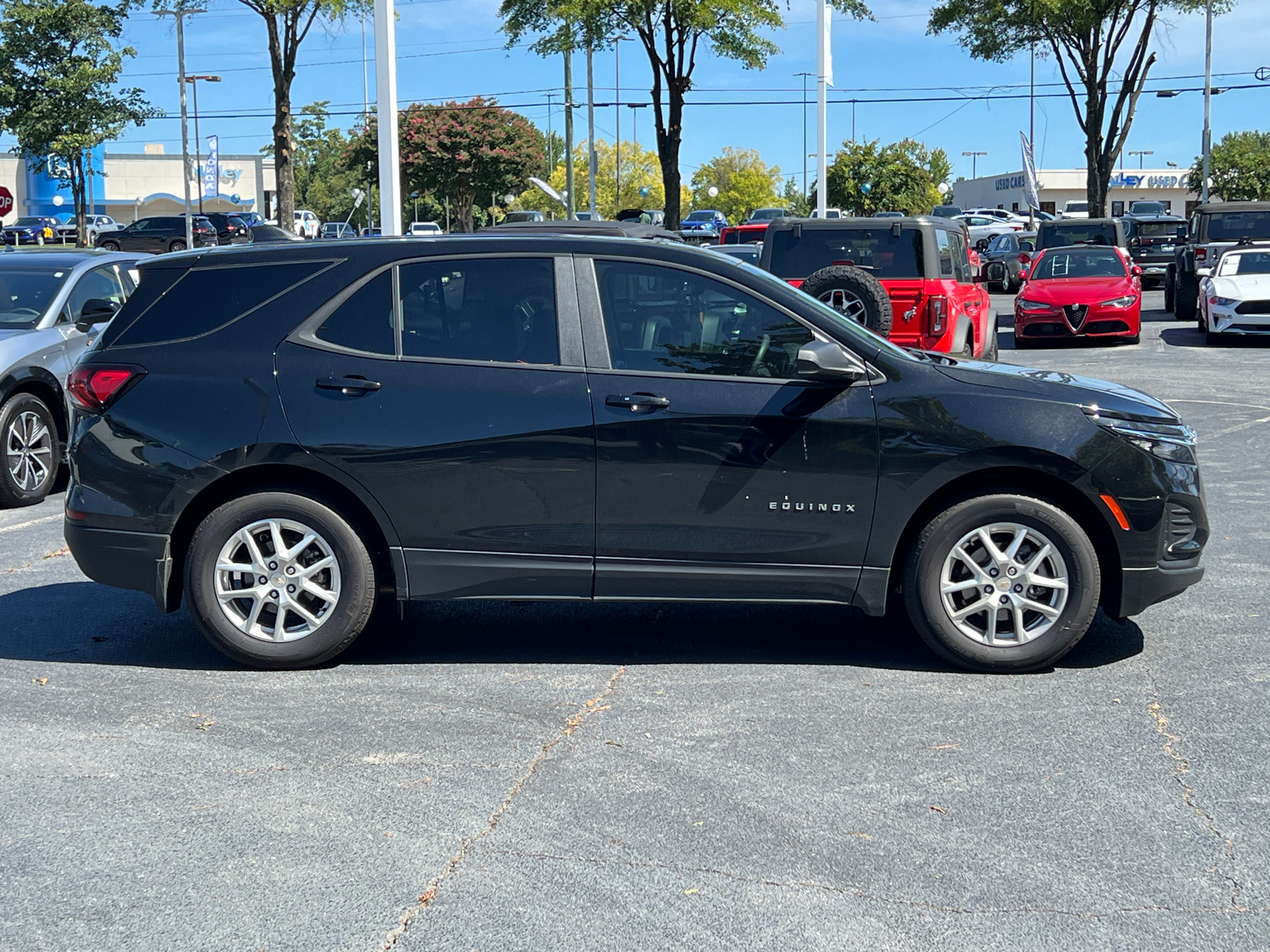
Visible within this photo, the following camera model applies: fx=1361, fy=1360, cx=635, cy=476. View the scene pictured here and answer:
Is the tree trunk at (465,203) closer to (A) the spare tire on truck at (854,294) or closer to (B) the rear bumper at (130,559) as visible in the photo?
(A) the spare tire on truck at (854,294)

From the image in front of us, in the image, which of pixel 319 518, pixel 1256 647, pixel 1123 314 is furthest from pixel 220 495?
pixel 1123 314

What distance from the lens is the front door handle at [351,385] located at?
5.39 m

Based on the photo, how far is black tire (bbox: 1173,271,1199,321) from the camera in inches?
972

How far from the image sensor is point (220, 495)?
554 cm

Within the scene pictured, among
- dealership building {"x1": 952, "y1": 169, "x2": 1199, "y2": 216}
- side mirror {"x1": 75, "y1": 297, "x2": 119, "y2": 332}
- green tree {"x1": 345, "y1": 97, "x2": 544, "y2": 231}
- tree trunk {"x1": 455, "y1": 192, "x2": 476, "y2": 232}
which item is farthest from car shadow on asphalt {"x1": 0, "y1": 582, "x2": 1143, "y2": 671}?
dealership building {"x1": 952, "y1": 169, "x2": 1199, "y2": 216}

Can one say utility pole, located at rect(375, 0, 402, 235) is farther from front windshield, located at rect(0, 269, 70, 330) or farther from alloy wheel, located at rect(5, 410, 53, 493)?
alloy wheel, located at rect(5, 410, 53, 493)

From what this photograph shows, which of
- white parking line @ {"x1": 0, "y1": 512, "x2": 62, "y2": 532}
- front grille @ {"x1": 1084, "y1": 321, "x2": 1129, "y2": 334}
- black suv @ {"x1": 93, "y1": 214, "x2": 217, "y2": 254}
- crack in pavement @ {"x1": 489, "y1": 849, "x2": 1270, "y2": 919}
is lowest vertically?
crack in pavement @ {"x1": 489, "y1": 849, "x2": 1270, "y2": 919}

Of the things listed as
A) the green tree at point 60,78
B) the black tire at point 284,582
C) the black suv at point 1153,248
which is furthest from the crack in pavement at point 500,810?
the green tree at point 60,78

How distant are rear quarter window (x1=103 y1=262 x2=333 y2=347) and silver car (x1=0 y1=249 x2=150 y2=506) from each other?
12.4ft

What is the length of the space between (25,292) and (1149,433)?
27.4 feet

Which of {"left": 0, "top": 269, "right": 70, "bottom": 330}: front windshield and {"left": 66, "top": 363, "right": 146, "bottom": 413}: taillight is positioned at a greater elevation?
{"left": 0, "top": 269, "right": 70, "bottom": 330}: front windshield

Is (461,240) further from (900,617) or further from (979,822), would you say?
(979,822)

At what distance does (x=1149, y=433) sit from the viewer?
17.6 ft

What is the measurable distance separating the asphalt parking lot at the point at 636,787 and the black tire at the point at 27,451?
335cm
